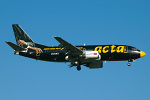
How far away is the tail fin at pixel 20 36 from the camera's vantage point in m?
84.6

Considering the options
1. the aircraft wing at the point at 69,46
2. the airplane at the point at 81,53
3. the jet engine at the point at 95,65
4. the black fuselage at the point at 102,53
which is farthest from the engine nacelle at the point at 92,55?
the jet engine at the point at 95,65

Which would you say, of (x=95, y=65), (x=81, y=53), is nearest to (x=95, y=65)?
(x=95, y=65)

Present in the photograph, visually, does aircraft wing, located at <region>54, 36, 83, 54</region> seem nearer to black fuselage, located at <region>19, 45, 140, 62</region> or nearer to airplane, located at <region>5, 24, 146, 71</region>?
airplane, located at <region>5, 24, 146, 71</region>

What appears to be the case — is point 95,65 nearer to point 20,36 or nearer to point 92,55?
point 92,55

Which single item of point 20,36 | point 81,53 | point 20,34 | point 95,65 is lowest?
point 95,65

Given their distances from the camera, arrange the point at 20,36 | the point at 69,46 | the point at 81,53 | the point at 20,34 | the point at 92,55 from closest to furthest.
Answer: the point at 69,46
the point at 92,55
the point at 81,53
the point at 20,36
the point at 20,34

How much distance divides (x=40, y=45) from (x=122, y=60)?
19703 millimetres

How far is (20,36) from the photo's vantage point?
281ft

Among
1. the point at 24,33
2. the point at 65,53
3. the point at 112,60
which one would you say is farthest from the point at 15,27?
the point at 112,60

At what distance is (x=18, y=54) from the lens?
79812 mm

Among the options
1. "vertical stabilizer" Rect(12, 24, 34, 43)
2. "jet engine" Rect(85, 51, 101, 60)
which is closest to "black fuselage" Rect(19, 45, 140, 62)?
"jet engine" Rect(85, 51, 101, 60)

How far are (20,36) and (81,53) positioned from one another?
18.3 meters

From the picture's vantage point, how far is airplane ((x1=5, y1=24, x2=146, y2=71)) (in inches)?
2955

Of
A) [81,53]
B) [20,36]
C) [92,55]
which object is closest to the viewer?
[92,55]
